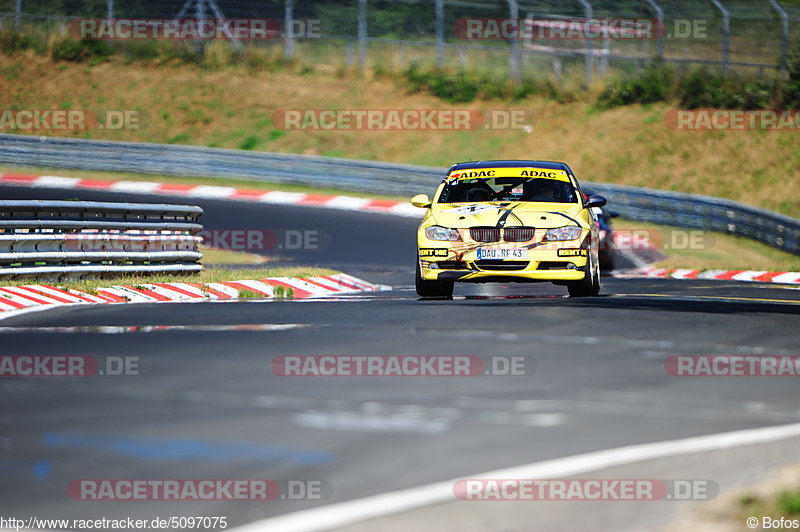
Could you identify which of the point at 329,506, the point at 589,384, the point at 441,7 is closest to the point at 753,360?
the point at 589,384

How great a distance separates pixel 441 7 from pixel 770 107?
9158 mm

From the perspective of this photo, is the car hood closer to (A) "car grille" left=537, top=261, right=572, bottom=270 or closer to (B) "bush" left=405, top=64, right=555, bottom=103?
(A) "car grille" left=537, top=261, right=572, bottom=270

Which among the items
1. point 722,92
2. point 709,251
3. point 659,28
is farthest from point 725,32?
point 709,251

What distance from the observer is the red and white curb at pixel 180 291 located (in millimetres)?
13672

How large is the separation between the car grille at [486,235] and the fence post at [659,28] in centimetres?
Answer: 2198

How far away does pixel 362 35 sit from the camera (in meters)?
38.4

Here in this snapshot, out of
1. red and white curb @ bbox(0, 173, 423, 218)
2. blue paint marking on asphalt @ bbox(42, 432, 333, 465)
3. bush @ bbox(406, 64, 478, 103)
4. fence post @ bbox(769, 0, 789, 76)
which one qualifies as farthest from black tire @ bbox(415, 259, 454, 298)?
bush @ bbox(406, 64, 478, 103)

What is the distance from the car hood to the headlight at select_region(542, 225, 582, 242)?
47mm

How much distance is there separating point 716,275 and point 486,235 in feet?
31.8

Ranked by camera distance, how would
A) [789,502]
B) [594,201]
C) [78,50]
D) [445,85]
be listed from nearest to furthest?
[789,502] → [594,201] → [445,85] → [78,50]

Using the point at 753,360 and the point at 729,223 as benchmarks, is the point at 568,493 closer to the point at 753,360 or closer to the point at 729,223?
the point at 753,360

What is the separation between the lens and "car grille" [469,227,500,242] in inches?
546

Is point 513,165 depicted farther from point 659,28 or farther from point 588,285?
point 659,28

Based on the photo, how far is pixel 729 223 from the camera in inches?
1066
